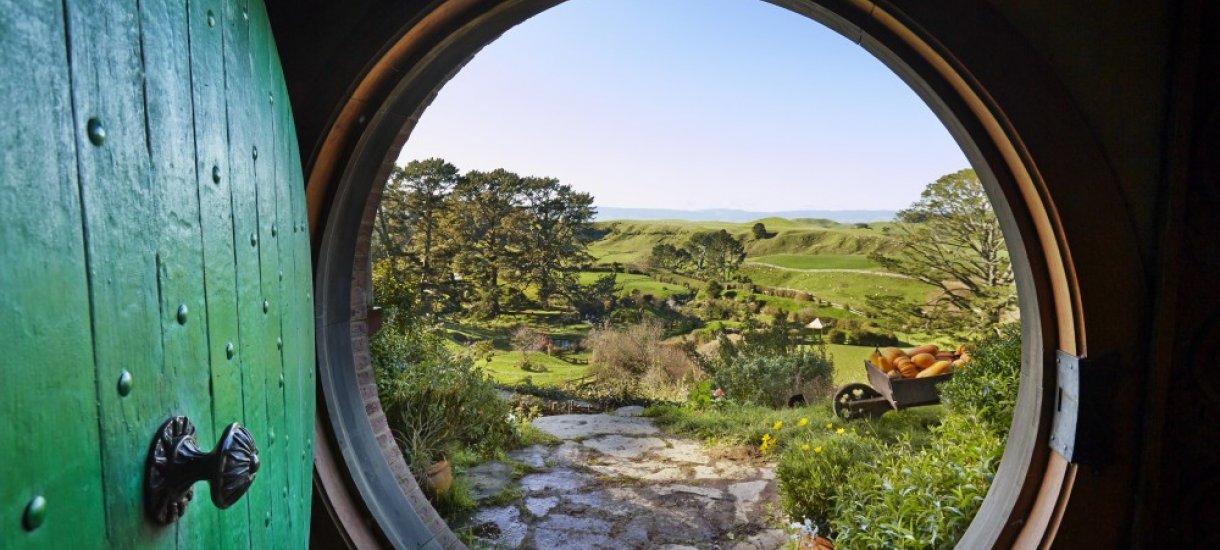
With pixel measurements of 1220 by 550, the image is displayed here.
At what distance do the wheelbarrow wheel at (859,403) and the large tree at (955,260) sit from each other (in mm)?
1399

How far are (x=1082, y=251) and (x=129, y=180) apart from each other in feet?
5.99

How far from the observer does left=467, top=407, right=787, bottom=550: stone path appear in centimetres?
339

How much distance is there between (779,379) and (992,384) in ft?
10.6

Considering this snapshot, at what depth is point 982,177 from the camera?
5.44 feet

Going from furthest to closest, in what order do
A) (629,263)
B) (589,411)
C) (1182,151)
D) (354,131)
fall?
1. (629,263)
2. (589,411)
3. (354,131)
4. (1182,151)

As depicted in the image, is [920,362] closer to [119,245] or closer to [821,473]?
[821,473]

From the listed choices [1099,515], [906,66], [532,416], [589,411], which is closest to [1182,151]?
[906,66]

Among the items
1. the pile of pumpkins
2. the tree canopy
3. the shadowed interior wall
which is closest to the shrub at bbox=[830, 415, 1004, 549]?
the shadowed interior wall

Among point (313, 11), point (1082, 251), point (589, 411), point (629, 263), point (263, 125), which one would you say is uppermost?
point (313, 11)

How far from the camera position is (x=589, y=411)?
6.82m

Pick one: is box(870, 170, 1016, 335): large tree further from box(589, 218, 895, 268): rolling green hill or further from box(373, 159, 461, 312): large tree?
box(373, 159, 461, 312): large tree

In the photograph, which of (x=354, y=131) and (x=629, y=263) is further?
(x=629, y=263)

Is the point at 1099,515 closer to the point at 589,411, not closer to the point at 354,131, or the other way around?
the point at 354,131

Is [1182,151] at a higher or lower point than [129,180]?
higher
